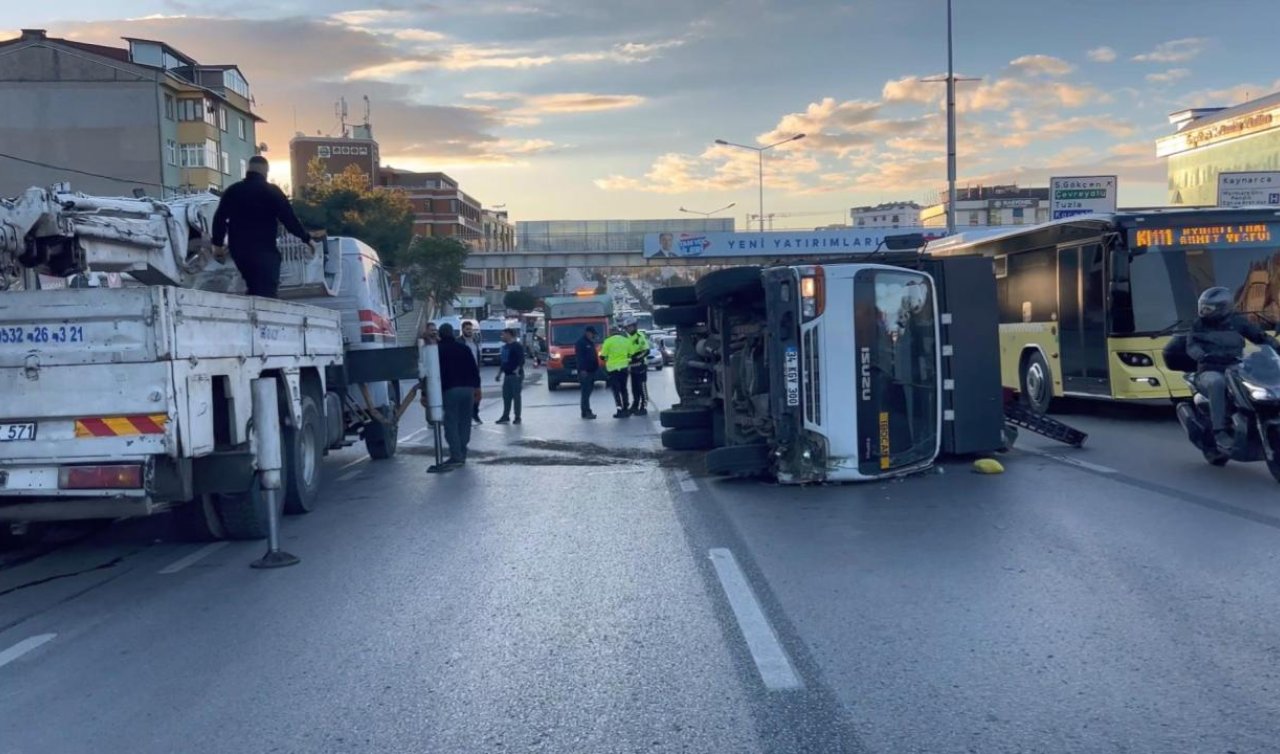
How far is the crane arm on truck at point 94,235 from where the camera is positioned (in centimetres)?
811

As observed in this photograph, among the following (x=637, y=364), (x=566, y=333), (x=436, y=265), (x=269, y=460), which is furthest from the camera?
(x=436, y=265)

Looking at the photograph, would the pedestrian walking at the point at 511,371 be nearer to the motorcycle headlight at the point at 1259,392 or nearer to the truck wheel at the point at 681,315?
the truck wheel at the point at 681,315

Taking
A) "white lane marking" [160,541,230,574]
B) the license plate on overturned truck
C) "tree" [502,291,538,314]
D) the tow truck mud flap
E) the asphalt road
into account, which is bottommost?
"white lane marking" [160,541,230,574]

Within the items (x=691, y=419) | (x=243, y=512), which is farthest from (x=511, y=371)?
(x=243, y=512)

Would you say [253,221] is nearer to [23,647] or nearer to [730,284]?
[730,284]

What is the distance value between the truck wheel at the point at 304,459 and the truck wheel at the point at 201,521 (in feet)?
2.78

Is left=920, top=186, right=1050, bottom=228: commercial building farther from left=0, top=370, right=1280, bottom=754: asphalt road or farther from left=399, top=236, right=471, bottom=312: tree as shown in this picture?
left=0, top=370, right=1280, bottom=754: asphalt road

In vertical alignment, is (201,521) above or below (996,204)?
below

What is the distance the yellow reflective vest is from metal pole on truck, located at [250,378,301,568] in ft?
39.6

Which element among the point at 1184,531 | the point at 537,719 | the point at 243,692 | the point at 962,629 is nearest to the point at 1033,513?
the point at 1184,531

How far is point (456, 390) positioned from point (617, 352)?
22.2ft

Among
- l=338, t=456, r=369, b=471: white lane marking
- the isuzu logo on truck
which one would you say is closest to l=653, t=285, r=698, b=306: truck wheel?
the isuzu logo on truck

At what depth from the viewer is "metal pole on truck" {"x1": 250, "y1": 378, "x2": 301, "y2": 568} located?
793 cm

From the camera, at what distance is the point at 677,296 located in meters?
12.9
